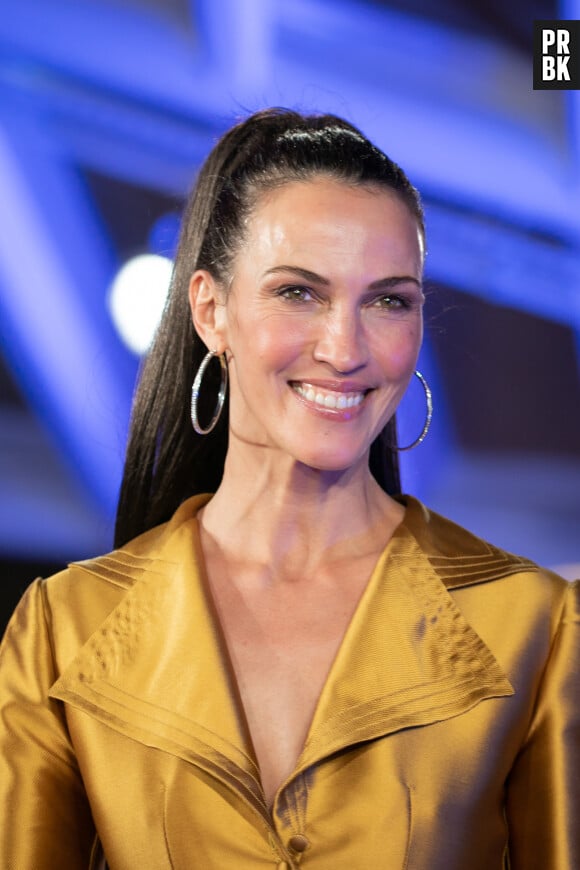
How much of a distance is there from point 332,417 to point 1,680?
61 centimetres

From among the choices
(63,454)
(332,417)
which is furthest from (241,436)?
(63,454)

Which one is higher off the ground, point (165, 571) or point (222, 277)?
point (222, 277)

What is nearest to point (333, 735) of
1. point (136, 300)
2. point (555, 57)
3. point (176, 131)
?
point (136, 300)

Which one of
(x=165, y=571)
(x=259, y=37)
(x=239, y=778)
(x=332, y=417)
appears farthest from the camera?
(x=259, y=37)

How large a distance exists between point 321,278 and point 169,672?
0.58 metres

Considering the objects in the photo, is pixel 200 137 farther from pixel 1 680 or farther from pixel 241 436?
pixel 1 680

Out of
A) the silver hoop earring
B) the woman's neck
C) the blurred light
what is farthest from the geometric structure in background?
the woman's neck

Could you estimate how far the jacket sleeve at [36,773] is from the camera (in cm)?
169

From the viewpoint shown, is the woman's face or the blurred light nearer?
the woman's face

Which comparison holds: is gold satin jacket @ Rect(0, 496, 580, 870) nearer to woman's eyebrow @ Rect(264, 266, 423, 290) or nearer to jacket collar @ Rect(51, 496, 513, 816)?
jacket collar @ Rect(51, 496, 513, 816)

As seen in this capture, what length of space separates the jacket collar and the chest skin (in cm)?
4

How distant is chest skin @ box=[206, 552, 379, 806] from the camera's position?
1668mm

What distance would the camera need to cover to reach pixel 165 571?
1839 mm

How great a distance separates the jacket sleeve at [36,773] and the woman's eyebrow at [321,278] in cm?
63
